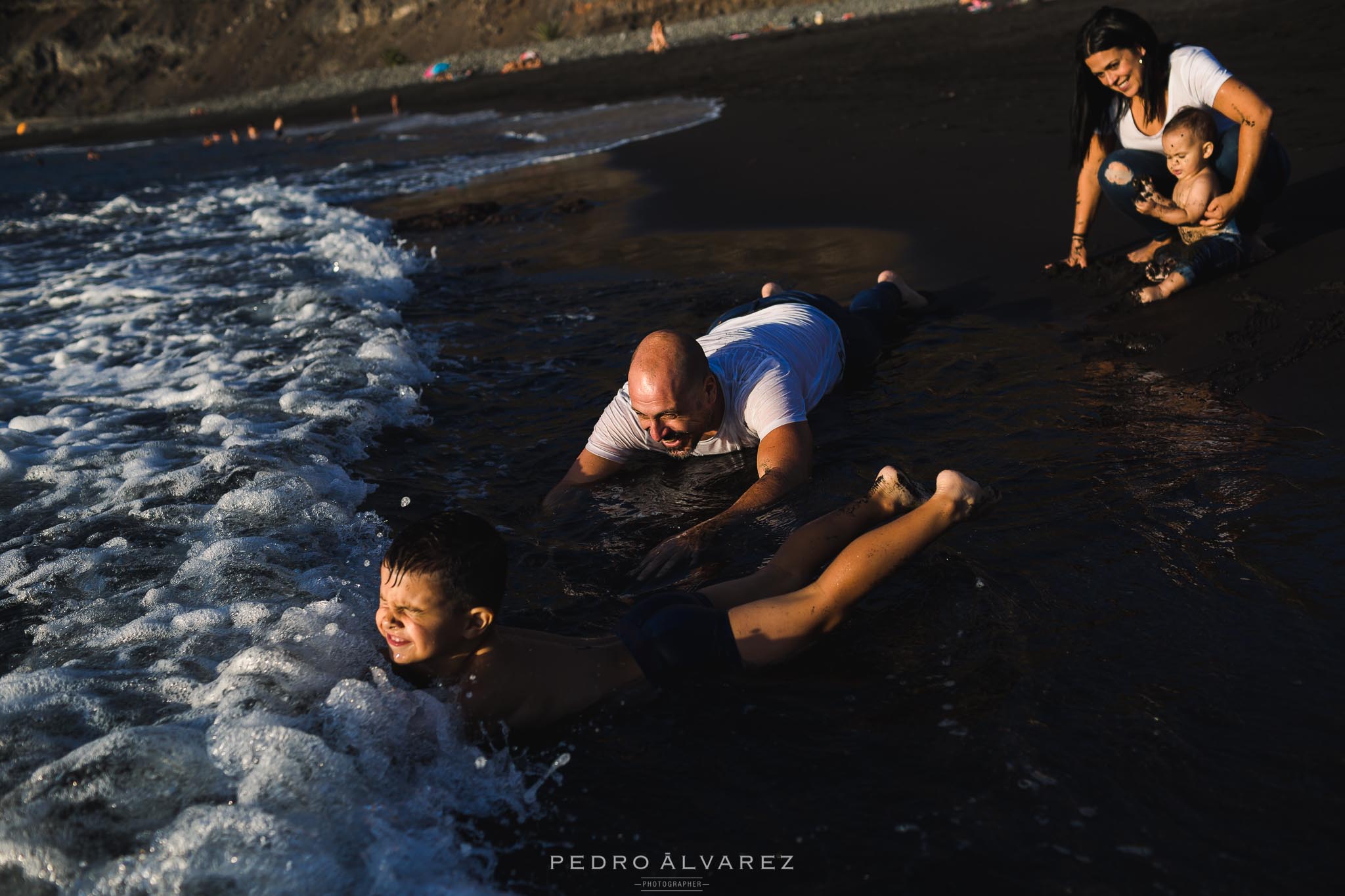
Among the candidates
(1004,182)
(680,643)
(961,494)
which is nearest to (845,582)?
(961,494)

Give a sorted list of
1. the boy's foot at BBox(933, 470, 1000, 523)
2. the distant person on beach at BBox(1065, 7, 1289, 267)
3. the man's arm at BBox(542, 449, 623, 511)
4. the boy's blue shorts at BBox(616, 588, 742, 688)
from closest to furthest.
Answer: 1. the boy's blue shorts at BBox(616, 588, 742, 688)
2. the boy's foot at BBox(933, 470, 1000, 523)
3. the man's arm at BBox(542, 449, 623, 511)
4. the distant person on beach at BBox(1065, 7, 1289, 267)

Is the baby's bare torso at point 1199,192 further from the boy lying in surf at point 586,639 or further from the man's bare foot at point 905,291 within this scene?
the boy lying in surf at point 586,639

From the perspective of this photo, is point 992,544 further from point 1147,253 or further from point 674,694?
point 1147,253

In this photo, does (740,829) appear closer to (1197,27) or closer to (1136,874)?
(1136,874)

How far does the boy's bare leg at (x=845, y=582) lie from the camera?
138 inches

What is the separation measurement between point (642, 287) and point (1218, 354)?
4.19 metres

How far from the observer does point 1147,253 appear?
6766mm

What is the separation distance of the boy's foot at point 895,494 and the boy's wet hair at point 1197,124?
368 cm

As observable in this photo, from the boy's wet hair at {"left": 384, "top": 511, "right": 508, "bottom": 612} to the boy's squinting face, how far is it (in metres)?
5.01

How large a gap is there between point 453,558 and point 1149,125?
5.39m

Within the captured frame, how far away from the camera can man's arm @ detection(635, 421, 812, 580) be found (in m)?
4.25

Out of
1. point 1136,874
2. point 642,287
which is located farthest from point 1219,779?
point 642,287

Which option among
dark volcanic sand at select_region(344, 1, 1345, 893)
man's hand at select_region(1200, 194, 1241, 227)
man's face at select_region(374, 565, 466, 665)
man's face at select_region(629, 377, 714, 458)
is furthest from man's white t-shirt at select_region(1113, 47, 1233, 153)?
man's face at select_region(374, 565, 466, 665)

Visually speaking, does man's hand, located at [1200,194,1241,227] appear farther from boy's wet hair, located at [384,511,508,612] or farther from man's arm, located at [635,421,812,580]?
boy's wet hair, located at [384,511,508,612]
